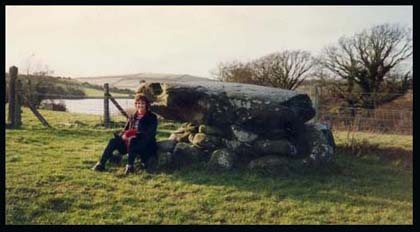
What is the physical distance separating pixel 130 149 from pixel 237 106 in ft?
7.36

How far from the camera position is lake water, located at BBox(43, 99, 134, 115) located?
48.6ft

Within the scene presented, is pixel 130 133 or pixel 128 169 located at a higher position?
pixel 130 133

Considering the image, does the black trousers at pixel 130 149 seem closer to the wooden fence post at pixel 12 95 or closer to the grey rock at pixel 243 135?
the grey rock at pixel 243 135

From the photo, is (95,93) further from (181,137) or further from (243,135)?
(243,135)

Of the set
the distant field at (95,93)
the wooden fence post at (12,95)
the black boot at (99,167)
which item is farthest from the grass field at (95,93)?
the black boot at (99,167)

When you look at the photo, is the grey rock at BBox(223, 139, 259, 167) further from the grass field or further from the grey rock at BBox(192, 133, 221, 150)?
the grass field

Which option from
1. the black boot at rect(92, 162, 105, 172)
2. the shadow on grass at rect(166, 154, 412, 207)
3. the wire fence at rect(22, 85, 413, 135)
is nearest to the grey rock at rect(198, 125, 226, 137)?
the shadow on grass at rect(166, 154, 412, 207)

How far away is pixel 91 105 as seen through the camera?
15.4 metres

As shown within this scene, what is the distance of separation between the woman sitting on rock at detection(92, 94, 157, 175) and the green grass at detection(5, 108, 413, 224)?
0.40m

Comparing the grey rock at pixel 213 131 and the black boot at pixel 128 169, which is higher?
the grey rock at pixel 213 131

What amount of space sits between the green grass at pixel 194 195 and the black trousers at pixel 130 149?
0.99 feet

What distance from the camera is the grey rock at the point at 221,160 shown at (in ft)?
28.8

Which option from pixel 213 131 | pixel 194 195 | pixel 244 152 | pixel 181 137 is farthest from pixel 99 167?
pixel 244 152
